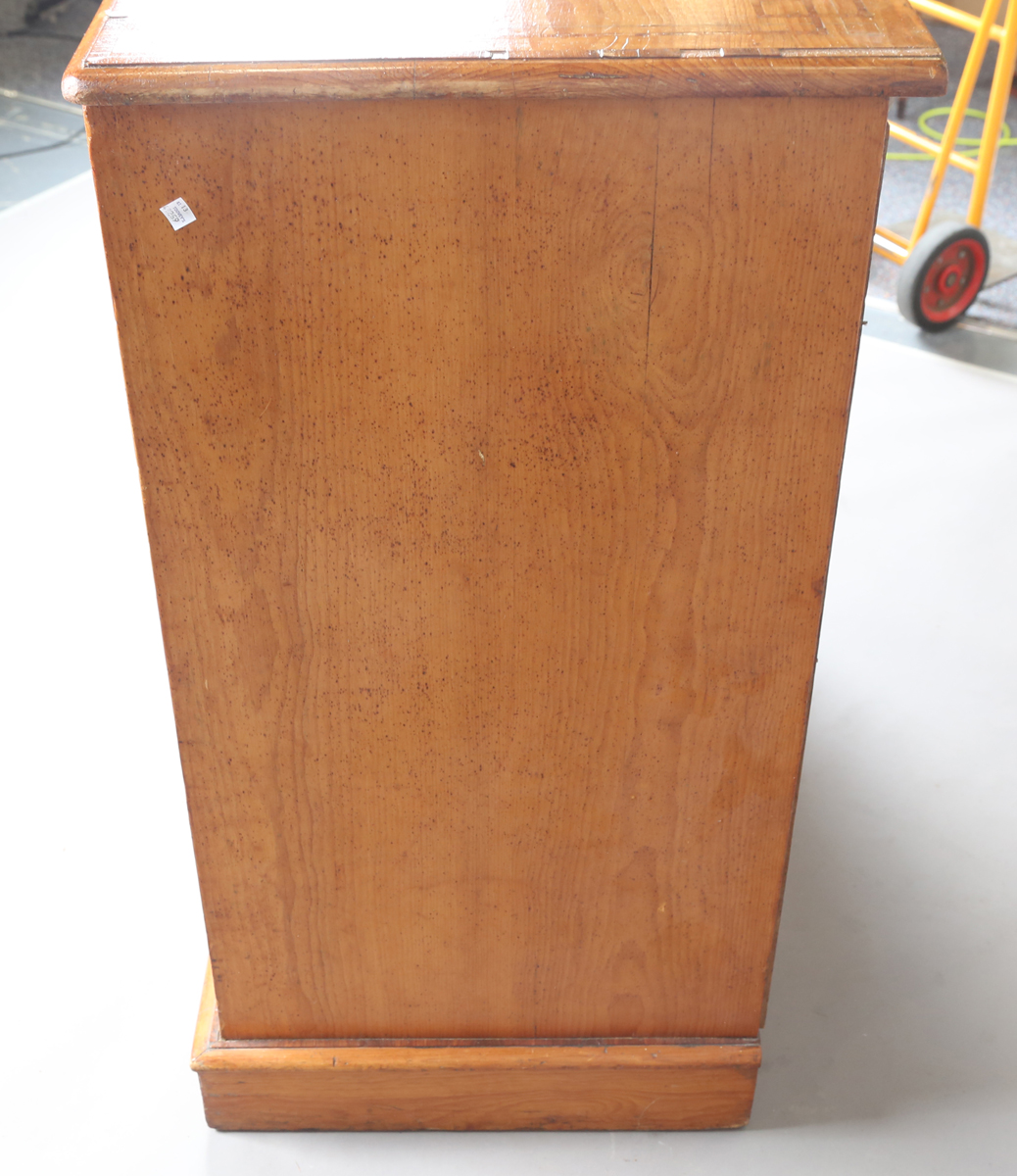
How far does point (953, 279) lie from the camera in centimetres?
274

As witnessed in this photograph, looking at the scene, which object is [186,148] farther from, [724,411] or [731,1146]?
[731,1146]

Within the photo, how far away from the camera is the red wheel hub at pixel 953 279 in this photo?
2.68m

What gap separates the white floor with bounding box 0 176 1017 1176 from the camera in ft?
4.09

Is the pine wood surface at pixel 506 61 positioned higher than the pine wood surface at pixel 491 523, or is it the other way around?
the pine wood surface at pixel 506 61

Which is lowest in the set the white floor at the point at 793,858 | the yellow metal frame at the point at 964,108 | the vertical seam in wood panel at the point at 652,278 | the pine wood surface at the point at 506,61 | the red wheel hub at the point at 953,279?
the white floor at the point at 793,858

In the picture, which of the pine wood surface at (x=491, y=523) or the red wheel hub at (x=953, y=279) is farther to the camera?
the red wheel hub at (x=953, y=279)

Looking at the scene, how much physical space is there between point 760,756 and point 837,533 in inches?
47.5

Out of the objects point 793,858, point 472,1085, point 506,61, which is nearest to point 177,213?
point 506,61

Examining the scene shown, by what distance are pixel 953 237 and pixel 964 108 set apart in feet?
0.95

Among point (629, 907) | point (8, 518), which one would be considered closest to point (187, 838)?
point (629, 907)

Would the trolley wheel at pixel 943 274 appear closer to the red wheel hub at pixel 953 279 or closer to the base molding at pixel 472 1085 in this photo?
the red wheel hub at pixel 953 279

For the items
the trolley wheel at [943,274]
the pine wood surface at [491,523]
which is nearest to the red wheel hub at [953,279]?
the trolley wheel at [943,274]

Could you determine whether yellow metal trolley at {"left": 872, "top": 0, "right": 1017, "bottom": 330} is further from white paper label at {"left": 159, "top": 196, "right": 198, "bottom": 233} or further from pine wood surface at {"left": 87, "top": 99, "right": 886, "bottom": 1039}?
white paper label at {"left": 159, "top": 196, "right": 198, "bottom": 233}

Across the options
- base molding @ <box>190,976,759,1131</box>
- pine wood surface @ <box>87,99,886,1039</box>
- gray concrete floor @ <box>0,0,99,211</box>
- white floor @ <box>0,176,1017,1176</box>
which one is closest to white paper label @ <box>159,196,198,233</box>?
pine wood surface @ <box>87,99,886,1039</box>
